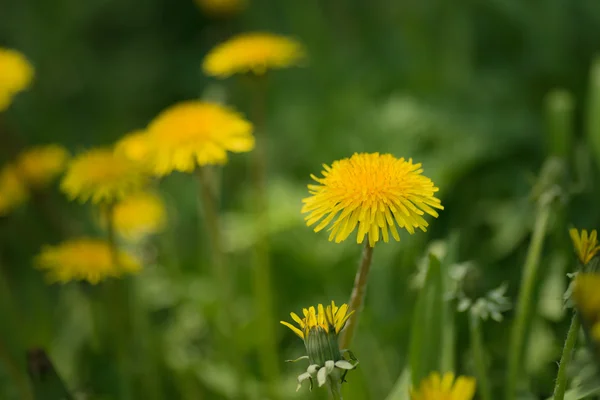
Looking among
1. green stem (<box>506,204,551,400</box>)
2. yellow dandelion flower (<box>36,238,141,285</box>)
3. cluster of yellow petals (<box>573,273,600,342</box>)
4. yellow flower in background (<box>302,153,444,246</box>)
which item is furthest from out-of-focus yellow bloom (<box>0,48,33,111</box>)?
cluster of yellow petals (<box>573,273,600,342</box>)

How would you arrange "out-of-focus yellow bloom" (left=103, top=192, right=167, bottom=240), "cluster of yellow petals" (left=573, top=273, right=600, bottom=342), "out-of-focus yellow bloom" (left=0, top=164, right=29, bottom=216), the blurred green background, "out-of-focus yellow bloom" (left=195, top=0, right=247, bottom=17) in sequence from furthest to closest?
"out-of-focus yellow bloom" (left=195, top=0, right=247, bottom=17), "out-of-focus yellow bloom" (left=103, top=192, right=167, bottom=240), "out-of-focus yellow bloom" (left=0, top=164, right=29, bottom=216), the blurred green background, "cluster of yellow petals" (left=573, top=273, right=600, bottom=342)

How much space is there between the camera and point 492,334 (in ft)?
3.21

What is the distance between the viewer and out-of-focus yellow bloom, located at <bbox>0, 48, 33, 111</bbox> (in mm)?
1044

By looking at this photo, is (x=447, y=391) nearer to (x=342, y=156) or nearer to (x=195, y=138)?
(x=195, y=138)

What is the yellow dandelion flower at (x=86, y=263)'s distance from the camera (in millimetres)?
905

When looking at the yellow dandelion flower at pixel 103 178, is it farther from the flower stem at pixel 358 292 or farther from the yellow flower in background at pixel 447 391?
the yellow flower in background at pixel 447 391

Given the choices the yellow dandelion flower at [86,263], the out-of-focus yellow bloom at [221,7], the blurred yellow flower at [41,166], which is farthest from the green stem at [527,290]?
the out-of-focus yellow bloom at [221,7]

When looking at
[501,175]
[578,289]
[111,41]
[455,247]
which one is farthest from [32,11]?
[578,289]

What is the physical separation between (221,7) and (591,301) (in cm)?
125

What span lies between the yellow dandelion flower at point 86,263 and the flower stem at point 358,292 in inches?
14.9

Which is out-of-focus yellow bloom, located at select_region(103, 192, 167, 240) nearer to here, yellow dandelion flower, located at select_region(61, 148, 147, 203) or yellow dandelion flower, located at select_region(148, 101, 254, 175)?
yellow dandelion flower, located at select_region(61, 148, 147, 203)

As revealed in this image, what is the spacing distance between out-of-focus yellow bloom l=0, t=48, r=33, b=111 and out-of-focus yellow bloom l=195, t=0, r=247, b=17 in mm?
502

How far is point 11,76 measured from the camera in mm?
1084

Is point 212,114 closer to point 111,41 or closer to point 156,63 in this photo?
point 156,63
